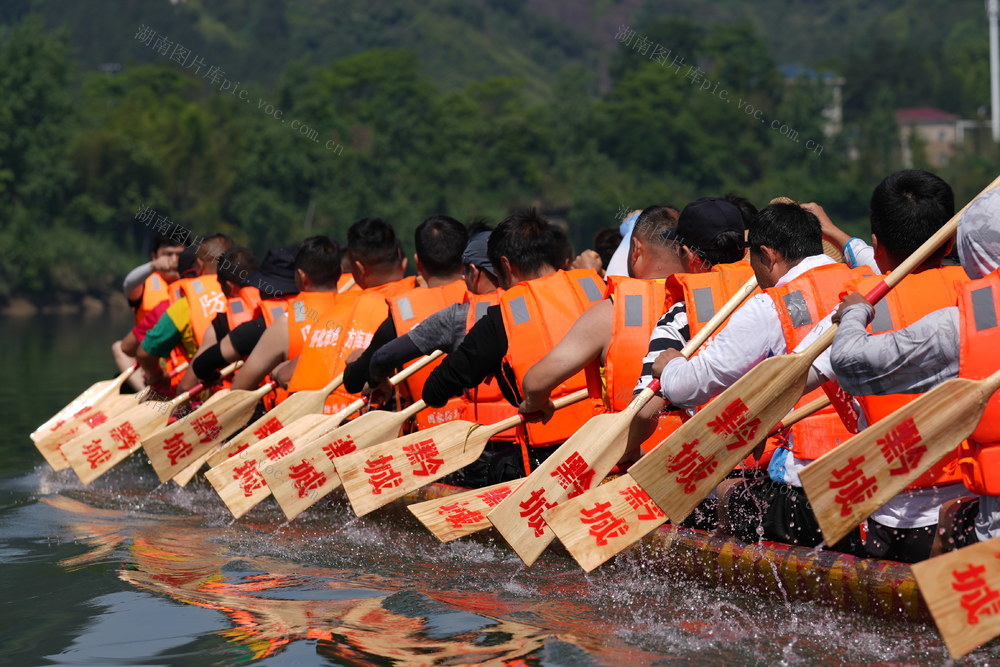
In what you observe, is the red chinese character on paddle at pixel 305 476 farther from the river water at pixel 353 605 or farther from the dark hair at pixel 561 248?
the dark hair at pixel 561 248

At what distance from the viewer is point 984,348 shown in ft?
11.8

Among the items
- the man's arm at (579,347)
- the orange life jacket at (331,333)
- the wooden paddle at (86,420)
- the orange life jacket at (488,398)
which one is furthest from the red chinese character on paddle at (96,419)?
the man's arm at (579,347)

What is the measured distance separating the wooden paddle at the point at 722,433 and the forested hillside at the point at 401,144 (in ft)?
95.2

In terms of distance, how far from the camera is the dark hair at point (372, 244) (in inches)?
289

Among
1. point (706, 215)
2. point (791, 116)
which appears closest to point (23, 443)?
point (706, 215)

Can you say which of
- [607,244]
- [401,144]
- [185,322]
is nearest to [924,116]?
[401,144]

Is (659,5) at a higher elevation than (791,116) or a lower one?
higher

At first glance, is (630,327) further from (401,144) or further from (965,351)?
(401,144)

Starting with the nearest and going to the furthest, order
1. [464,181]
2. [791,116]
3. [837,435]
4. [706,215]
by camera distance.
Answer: [837,435] < [706,215] < [464,181] < [791,116]

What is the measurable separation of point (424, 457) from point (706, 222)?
1.56 m

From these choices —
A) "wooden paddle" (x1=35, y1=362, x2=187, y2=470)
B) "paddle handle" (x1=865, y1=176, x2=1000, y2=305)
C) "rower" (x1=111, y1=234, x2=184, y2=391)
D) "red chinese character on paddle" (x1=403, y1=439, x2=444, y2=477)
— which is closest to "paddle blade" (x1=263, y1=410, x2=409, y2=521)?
"red chinese character on paddle" (x1=403, y1=439, x2=444, y2=477)

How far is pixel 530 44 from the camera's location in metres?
139

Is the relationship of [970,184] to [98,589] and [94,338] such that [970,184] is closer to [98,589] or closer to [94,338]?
[94,338]

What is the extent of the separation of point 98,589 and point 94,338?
23.9 metres
